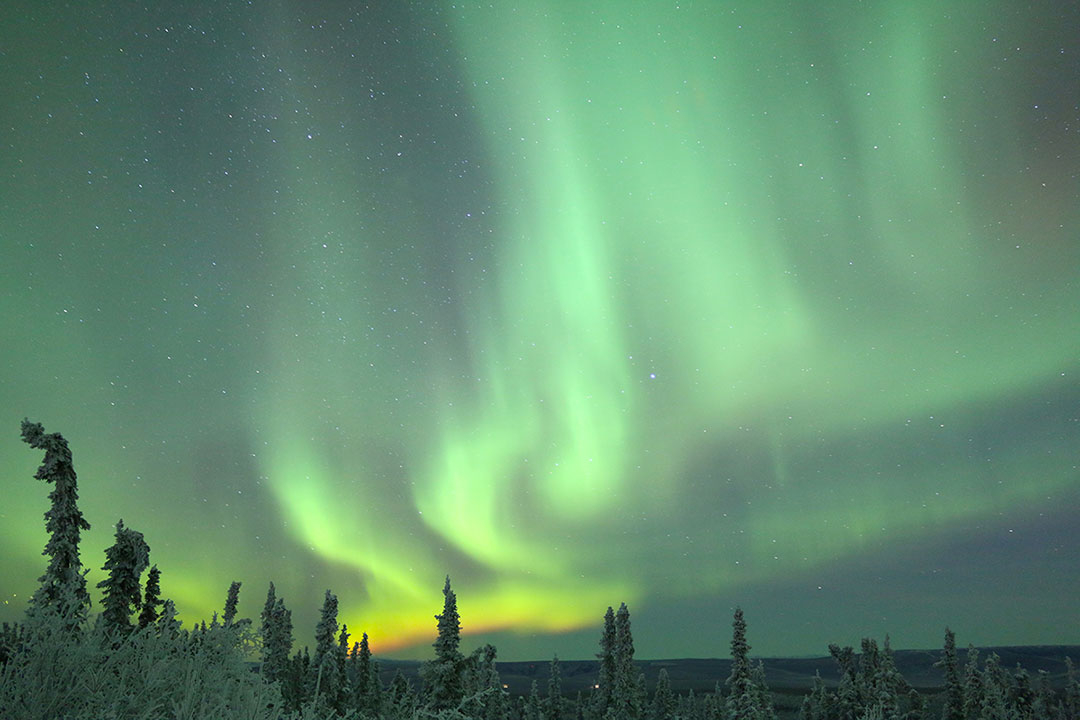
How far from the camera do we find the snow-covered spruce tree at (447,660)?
48281mm

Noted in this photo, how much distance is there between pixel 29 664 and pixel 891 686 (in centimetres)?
9142

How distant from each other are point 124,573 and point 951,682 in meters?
88.0

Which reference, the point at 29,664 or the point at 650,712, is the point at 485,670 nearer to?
the point at 650,712

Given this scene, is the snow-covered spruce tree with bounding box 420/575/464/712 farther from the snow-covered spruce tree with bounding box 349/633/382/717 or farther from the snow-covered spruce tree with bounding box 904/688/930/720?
the snow-covered spruce tree with bounding box 904/688/930/720

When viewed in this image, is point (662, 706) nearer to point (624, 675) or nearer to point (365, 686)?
point (624, 675)

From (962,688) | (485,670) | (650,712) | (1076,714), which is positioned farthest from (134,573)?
(1076,714)

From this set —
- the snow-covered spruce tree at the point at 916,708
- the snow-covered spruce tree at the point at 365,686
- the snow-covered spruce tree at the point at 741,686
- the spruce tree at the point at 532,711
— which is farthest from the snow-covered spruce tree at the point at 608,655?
the snow-covered spruce tree at the point at 916,708

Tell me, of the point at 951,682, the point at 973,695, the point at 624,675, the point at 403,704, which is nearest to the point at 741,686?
the point at 624,675

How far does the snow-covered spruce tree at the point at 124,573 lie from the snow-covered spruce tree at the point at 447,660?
21754 mm

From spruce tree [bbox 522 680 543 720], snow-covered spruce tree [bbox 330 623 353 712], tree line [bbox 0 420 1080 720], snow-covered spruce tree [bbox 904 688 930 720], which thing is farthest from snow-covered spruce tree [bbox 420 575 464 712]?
snow-covered spruce tree [bbox 904 688 930 720]

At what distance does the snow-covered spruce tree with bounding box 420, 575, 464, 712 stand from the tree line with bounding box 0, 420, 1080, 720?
0.10 m

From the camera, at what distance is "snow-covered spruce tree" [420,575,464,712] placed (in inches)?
1901

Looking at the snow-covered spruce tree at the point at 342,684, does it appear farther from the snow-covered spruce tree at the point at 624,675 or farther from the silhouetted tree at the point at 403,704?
the snow-covered spruce tree at the point at 624,675

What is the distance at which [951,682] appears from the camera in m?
76.6
